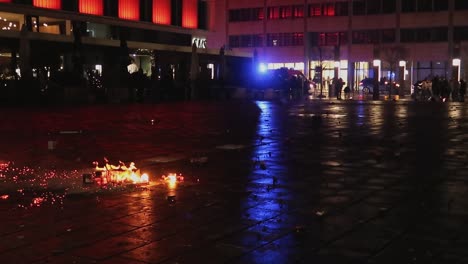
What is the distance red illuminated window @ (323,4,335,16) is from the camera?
258ft

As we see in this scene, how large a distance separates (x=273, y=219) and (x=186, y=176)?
300cm

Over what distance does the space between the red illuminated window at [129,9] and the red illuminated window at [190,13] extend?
6.16 metres

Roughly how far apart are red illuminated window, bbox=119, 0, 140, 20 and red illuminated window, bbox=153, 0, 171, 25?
2.17m

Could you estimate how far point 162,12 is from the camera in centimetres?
5747

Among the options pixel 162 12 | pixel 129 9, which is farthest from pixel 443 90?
pixel 129 9

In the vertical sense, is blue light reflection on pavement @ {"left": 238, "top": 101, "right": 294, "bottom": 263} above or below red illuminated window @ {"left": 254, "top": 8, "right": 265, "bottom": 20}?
below

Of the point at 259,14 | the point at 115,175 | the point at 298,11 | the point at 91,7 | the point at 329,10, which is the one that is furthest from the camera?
the point at 259,14

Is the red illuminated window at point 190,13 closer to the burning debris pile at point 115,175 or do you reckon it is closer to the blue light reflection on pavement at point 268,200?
the blue light reflection on pavement at point 268,200

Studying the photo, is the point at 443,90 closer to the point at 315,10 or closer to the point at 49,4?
the point at 49,4

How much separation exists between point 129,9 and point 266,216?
5010 centimetres

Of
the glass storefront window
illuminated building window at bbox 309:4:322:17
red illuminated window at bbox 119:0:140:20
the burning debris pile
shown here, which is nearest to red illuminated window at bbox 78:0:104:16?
red illuminated window at bbox 119:0:140:20

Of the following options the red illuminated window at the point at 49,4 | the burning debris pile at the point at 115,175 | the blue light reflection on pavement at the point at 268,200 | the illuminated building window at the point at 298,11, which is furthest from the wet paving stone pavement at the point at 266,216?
the illuminated building window at the point at 298,11

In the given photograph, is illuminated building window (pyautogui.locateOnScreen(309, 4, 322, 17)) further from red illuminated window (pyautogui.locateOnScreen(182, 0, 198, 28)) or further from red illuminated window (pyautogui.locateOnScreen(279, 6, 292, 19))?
red illuminated window (pyautogui.locateOnScreen(182, 0, 198, 28))

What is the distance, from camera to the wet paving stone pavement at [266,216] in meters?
5.07
